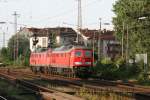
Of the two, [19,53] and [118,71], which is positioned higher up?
[118,71]

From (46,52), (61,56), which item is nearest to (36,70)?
(46,52)

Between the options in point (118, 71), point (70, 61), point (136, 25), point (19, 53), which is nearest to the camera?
point (70, 61)

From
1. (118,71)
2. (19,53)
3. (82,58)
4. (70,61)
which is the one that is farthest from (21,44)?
(82,58)

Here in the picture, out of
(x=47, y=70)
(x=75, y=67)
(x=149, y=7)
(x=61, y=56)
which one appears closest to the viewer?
(x=75, y=67)

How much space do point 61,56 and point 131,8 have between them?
24.8 metres

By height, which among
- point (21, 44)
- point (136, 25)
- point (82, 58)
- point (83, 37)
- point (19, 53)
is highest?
point (136, 25)

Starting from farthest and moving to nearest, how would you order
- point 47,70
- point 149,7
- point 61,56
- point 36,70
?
point 149,7, point 36,70, point 47,70, point 61,56

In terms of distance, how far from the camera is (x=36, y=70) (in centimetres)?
5438

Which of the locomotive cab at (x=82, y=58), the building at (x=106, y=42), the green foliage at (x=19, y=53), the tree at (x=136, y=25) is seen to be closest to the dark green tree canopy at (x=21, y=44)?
the green foliage at (x=19, y=53)

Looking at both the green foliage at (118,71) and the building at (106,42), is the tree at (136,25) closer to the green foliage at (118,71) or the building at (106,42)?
the green foliage at (118,71)

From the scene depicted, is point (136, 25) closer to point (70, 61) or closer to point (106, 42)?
point (70, 61)

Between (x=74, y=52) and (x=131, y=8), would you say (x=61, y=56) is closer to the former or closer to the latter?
(x=74, y=52)

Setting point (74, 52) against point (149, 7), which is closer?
point (74, 52)

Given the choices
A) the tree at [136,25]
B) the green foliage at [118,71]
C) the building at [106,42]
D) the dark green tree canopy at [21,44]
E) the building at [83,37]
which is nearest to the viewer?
the green foliage at [118,71]
